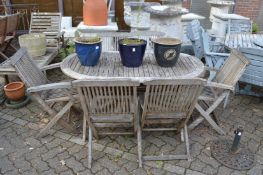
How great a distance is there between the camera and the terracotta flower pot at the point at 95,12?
414 cm

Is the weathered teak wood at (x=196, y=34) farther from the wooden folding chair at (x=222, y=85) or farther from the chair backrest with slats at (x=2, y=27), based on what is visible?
the chair backrest with slats at (x=2, y=27)

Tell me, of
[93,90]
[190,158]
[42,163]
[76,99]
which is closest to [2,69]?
[76,99]

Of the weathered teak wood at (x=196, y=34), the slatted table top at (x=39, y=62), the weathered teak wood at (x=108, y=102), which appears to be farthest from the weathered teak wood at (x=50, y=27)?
the weathered teak wood at (x=108, y=102)

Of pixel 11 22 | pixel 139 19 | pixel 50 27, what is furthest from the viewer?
pixel 50 27

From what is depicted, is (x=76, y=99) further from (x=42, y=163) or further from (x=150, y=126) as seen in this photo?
(x=150, y=126)

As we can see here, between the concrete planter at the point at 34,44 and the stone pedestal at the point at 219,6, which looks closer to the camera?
the concrete planter at the point at 34,44

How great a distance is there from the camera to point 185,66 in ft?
9.83

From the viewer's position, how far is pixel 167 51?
2801mm

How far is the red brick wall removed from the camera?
657cm

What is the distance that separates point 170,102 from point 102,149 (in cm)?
98

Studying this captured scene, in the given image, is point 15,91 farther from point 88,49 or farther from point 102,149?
point 102,149

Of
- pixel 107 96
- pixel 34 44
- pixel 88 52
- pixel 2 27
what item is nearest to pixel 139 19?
pixel 34 44

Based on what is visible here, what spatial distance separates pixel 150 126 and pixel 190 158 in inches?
27.3

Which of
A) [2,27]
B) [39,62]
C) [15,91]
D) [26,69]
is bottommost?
[15,91]
